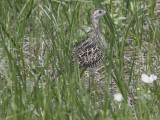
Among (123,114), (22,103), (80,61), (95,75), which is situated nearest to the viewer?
(123,114)

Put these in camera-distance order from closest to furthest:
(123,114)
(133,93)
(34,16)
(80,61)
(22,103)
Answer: (123,114), (22,103), (133,93), (80,61), (34,16)

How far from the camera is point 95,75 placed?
575 centimetres

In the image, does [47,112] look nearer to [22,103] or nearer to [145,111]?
[22,103]

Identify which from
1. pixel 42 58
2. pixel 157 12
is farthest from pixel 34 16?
pixel 157 12

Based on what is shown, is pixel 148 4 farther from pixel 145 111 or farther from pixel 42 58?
pixel 145 111

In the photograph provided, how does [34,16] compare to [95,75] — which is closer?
[95,75]

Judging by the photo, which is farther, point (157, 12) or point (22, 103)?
point (157, 12)

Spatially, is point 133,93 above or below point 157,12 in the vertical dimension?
below

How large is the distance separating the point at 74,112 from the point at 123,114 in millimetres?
475

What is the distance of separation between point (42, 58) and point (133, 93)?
1.42 m

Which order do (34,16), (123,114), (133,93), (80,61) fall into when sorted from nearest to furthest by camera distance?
(123,114)
(133,93)
(80,61)
(34,16)

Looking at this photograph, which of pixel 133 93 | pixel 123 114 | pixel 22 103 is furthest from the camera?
pixel 133 93

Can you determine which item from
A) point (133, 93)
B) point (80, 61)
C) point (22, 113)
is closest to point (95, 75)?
point (80, 61)

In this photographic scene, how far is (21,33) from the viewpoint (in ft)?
16.3
